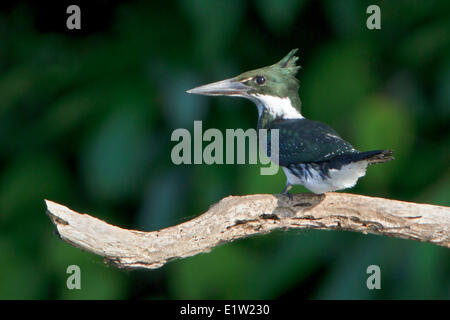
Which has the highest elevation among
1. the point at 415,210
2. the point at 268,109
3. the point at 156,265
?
the point at 268,109

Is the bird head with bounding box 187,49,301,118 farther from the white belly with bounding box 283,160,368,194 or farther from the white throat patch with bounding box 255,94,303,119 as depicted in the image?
the white belly with bounding box 283,160,368,194

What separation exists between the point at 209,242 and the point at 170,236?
165mm

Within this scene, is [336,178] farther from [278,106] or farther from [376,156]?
[278,106]

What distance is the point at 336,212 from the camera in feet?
9.94

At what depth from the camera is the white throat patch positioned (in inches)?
128

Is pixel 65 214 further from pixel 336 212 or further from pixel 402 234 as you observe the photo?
pixel 402 234

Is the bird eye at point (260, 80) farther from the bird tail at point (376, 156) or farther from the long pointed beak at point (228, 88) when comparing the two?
the bird tail at point (376, 156)

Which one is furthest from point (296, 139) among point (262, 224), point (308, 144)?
point (262, 224)

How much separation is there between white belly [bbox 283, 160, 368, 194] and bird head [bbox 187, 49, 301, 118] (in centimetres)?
37

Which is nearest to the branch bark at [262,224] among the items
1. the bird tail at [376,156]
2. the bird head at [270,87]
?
the bird tail at [376,156]

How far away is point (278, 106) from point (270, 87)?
0.09 metres

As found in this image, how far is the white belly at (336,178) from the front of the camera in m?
2.89

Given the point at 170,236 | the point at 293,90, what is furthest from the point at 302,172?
the point at 170,236

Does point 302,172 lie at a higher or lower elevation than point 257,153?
lower
